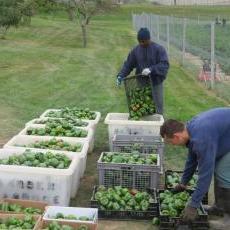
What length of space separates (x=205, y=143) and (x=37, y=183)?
2.27 metres

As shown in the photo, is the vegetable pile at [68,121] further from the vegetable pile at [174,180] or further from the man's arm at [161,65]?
the vegetable pile at [174,180]

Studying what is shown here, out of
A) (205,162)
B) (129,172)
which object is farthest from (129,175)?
(205,162)

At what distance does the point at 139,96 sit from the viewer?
32.3ft

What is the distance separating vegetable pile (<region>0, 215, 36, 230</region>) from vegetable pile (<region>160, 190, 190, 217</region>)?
168 cm

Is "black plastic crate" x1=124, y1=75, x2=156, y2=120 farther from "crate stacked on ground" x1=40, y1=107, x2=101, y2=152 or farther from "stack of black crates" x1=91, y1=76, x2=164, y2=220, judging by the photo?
"crate stacked on ground" x1=40, y1=107, x2=101, y2=152

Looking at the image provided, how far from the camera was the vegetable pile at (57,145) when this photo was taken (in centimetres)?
795

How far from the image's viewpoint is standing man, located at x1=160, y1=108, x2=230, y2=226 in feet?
19.5

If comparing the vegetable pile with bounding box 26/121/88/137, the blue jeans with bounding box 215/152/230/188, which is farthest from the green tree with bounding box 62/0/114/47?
the blue jeans with bounding box 215/152/230/188

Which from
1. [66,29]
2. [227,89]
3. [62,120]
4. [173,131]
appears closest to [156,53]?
[62,120]

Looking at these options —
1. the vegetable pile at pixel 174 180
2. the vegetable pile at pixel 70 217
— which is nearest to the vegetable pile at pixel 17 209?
the vegetable pile at pixel 70 217

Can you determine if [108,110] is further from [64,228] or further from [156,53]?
[64,228]

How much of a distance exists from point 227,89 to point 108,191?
9.02m

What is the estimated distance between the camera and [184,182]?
704cm

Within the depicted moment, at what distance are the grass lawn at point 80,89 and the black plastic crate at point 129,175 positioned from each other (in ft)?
1.47
